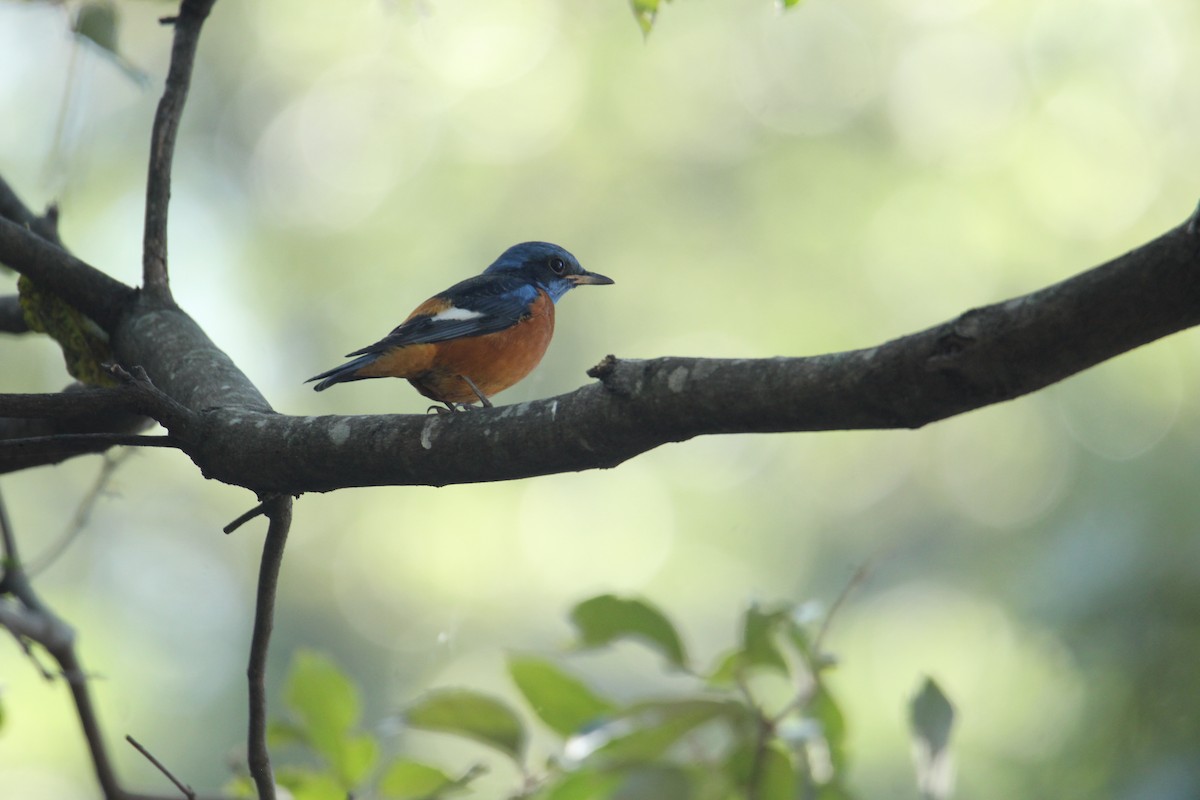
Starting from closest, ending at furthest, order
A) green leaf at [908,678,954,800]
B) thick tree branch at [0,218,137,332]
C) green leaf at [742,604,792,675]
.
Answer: green leaf at [908,678,954,800], green leaf at [742,604,792,675], thick tree branch at [0,218,137,332]

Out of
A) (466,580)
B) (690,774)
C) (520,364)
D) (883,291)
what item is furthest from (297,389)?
(690,774)

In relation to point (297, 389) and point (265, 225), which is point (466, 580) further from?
point (265, 225)

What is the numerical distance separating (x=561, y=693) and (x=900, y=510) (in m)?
10.9

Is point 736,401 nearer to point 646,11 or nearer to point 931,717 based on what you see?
point 931,717

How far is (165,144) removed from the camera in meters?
3.30

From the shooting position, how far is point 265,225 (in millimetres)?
14117

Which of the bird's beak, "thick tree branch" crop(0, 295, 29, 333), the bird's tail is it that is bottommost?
the bird's tail

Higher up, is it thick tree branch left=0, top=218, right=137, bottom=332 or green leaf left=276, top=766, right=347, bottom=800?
thick tree branch left=0, top=218, right=137, bottom=332

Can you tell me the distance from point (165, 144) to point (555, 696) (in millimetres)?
2127

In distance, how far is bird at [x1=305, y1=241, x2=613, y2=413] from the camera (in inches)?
156

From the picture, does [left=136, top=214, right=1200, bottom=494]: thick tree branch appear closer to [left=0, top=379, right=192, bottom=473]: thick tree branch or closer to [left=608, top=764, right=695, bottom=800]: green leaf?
[left=0, top=379, right=192, bottom=473]: thick tree branch

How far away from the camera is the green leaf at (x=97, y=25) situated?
3.44 metres

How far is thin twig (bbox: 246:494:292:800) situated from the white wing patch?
1.76m

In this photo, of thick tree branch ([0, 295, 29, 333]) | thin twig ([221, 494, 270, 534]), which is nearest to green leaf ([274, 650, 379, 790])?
thin twig ([221, 494, 270, 534])
